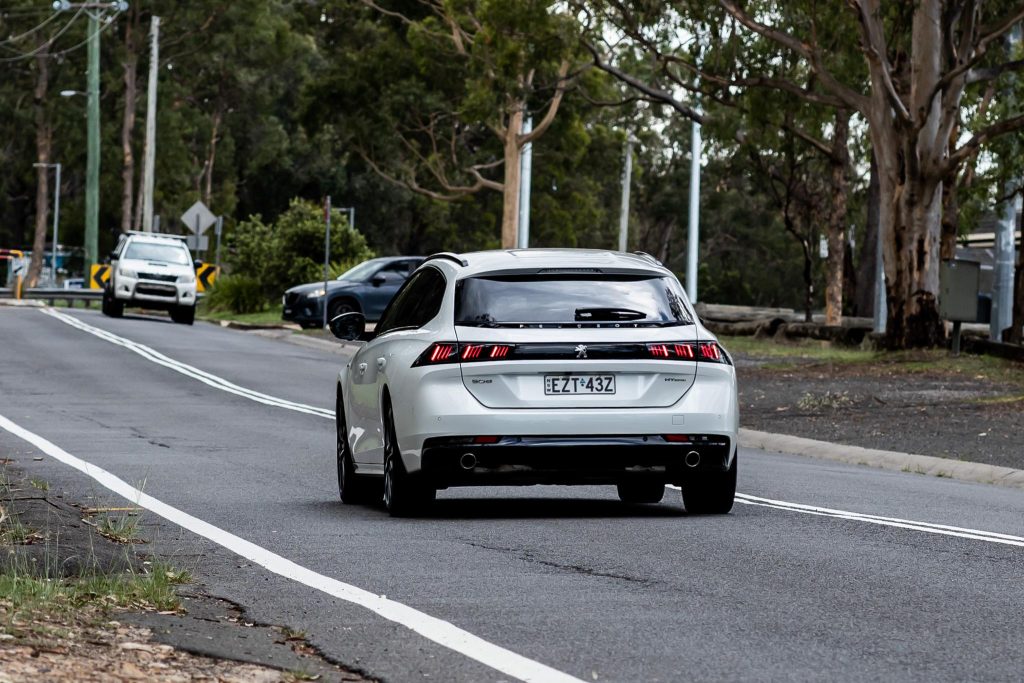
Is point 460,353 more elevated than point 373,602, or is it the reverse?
point 460,353

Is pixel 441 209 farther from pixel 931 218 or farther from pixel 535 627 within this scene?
pixel 535 627

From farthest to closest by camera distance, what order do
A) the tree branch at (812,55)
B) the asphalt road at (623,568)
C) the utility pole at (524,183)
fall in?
1. the utility pole at (524,183)
2. the tree branch at (812,55)
3. the asphalt road at (623,568)

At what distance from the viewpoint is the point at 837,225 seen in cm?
5122

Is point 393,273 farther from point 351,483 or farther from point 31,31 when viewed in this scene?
point 31,31

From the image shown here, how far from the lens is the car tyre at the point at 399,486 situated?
10.9 m

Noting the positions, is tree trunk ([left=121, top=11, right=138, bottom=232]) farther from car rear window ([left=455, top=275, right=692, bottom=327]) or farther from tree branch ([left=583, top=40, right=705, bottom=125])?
car rear window ([left=455, top=275, right=692, bottom=327])

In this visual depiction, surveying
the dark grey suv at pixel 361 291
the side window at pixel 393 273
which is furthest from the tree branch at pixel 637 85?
the side window at pixel 393 273

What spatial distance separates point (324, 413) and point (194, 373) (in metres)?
6.83

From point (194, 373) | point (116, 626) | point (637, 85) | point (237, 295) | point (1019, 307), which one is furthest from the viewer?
point (237, 295)

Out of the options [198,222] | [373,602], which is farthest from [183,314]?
[373,602]

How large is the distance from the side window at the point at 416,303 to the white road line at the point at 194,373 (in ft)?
30.7

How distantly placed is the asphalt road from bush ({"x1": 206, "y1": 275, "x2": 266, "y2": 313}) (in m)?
35.8

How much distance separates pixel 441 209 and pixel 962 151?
2083 inches

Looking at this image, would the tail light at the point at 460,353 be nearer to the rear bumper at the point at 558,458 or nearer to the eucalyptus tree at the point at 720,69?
the rear bumper at the point at 558,458
